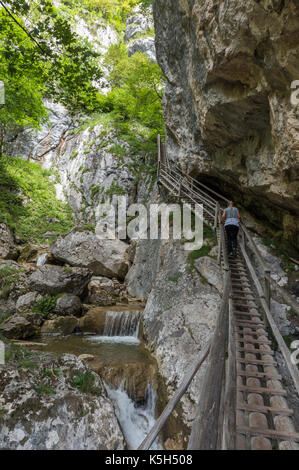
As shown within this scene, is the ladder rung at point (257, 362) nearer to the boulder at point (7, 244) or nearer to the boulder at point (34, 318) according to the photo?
the boulder at point (34, 318)

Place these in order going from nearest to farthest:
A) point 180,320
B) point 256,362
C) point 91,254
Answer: point 256,362, point 180,320, point 91,254

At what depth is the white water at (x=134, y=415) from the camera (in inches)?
174

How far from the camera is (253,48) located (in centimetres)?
476

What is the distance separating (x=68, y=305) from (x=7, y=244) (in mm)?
6402

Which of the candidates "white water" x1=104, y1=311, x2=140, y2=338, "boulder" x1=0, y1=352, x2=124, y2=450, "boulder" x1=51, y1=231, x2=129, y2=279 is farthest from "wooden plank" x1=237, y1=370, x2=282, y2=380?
"boulder" x1=51, y1=231, x2=129, y2=279

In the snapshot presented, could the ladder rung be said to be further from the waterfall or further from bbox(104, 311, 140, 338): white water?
bbox(104, 311, 140, 338): white water

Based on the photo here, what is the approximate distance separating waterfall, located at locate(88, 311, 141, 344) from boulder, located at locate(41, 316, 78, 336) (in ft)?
2.96

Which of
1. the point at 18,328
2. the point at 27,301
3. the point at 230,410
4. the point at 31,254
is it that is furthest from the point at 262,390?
the point at 31,254

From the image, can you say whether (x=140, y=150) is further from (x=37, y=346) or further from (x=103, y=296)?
(x=37, y=346)

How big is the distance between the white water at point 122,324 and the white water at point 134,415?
10.3 feet

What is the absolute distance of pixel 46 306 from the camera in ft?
29.6

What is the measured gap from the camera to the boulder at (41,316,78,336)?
8234mm

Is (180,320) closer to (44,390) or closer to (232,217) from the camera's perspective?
(44,390)
